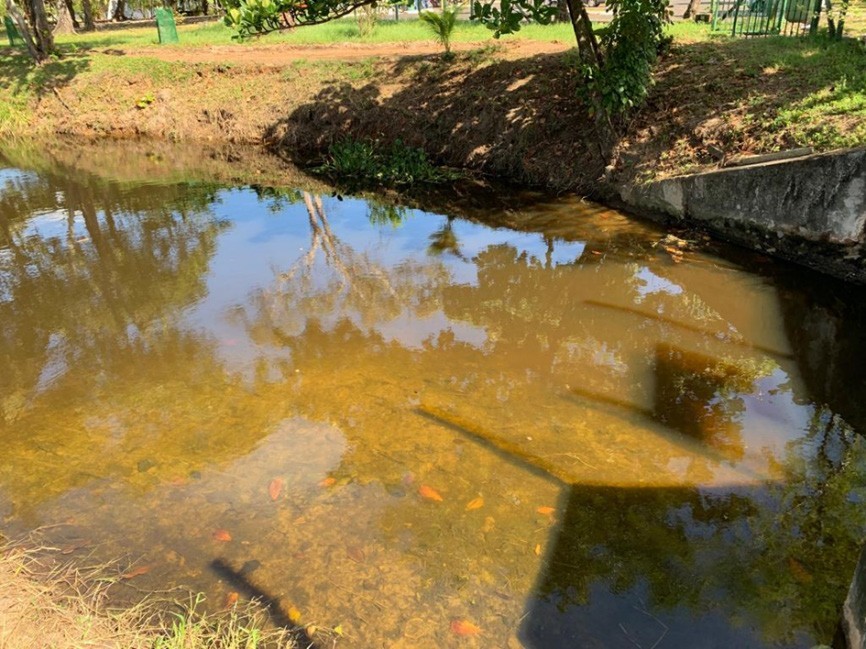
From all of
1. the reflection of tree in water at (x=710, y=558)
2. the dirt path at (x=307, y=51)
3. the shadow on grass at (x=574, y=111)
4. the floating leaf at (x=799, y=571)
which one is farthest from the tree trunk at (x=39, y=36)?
the floating leaf at (x=799, y=571)

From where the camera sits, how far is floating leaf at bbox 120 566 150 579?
3551mm

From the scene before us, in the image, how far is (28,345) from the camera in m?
6.15

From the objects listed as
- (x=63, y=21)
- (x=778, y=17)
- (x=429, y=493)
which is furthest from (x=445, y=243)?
(x=63, y=21)

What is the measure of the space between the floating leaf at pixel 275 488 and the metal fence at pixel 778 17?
12235 mm

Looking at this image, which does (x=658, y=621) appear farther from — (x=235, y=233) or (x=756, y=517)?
(x=235, y=233)

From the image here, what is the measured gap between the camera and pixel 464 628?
127 inches

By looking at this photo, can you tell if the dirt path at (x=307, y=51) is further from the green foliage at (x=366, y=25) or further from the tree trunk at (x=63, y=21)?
the tree trunk at (x=63, y=21)

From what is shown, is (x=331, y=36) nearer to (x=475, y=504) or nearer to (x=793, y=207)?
(x=793, y=207)

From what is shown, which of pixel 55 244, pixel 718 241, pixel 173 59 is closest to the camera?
pixel 718 241

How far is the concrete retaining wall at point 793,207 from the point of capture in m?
6.58

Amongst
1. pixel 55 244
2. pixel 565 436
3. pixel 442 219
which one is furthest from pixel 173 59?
pixel 565 436

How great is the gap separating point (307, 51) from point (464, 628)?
17694mm

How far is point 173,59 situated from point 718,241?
16.4 metres

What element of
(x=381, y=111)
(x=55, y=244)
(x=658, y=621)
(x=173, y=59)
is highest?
(x=173, y=59)
